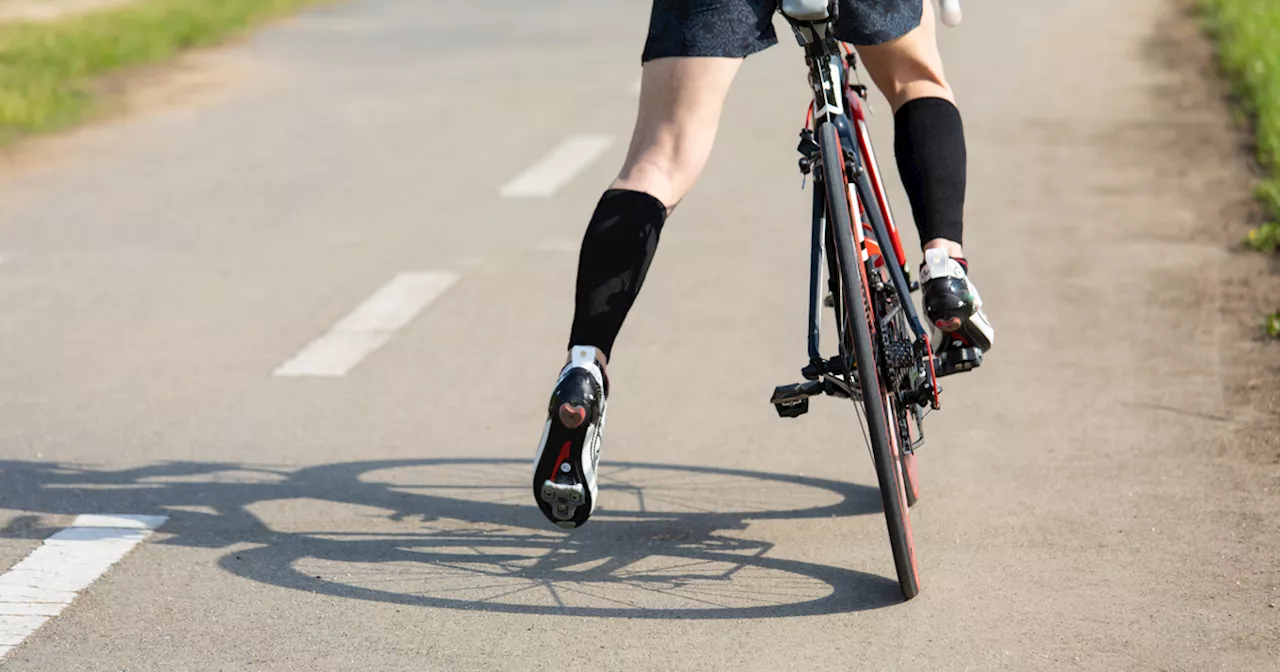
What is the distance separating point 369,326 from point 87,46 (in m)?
7.67

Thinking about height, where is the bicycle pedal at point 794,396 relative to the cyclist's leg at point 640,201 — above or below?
Result: below

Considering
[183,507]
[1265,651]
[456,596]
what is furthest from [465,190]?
[1265,651]

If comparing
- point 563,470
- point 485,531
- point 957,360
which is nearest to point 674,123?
point 563,470

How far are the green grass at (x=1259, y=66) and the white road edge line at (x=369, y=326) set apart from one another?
3333mm

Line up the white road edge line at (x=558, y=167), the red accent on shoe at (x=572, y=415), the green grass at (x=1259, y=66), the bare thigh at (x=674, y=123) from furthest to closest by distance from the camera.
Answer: the white road edge line at (x=558, y=167) → the green grass at (x=1259, y=66) → the bare thigh at (x=674, y=123) → the red accent on shoe at (x=572, y=415)

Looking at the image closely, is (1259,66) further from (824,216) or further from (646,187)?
(646,187)

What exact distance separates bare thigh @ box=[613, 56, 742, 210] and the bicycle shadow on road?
0.85 m

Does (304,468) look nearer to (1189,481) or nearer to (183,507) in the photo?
(183,507)

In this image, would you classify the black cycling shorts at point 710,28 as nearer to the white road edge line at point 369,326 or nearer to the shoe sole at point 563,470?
the shoe sole at point 563,470

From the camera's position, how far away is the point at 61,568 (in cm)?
431

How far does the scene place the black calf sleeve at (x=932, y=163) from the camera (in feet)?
14.1

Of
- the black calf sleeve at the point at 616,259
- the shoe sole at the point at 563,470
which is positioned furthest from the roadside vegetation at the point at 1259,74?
the shoe sole at the point at 563,470

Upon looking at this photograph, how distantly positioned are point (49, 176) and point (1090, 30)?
8683 millimetres

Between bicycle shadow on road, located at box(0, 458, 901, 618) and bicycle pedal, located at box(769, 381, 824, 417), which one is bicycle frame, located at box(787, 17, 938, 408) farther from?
bicycle shadow on road, located at box(0, 458, 901, 618)
